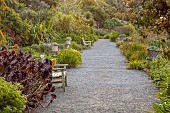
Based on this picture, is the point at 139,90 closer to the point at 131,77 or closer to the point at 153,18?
the point at 131,77

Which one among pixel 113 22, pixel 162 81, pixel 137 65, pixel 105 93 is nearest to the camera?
pixel 105 93

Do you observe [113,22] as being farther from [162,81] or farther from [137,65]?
[162,81]

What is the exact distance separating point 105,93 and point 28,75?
231 centimetres

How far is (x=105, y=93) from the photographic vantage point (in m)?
7.65

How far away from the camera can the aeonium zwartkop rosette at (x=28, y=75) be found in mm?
5520

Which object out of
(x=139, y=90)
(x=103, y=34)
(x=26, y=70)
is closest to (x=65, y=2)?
(x=103, y=34)

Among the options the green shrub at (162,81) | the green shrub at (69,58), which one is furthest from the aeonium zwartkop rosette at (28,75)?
the green shrub at (69,58)

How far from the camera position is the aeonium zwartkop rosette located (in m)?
5.52

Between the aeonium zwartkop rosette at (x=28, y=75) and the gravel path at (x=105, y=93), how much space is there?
1.19 ft

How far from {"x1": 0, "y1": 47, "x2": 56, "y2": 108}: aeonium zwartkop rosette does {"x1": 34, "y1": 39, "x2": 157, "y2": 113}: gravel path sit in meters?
0.36

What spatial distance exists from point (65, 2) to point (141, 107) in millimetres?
21263

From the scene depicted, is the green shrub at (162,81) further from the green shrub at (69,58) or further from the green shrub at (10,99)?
the green shrub at (69,58)

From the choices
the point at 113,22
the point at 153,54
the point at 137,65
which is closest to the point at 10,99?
the point at 137,65

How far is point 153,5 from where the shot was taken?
4945mm
